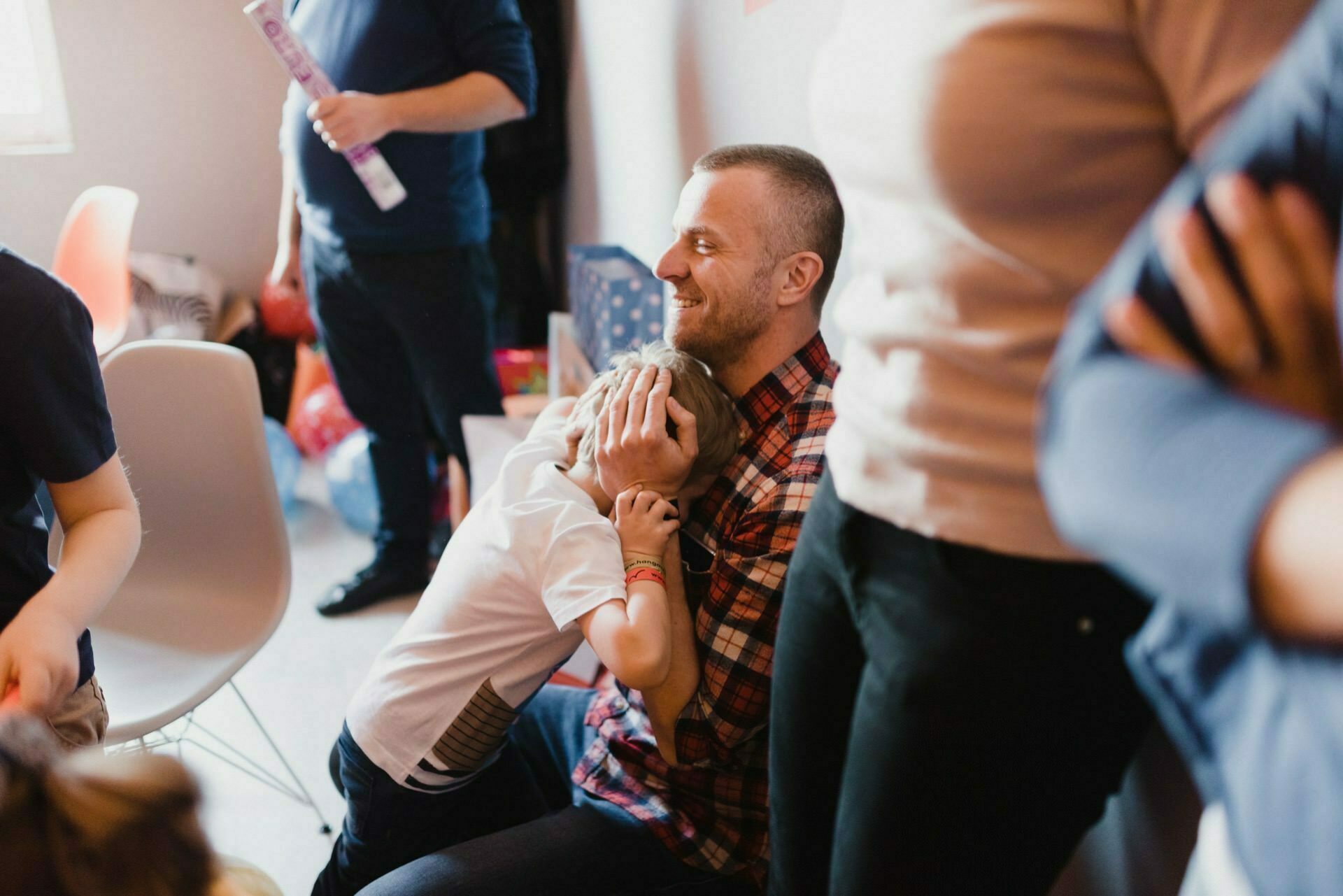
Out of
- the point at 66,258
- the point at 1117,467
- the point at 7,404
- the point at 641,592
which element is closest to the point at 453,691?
the point at 641,592

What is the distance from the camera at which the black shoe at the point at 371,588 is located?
2.64 meters

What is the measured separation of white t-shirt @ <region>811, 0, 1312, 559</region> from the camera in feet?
1.92

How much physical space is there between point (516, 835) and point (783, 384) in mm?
649

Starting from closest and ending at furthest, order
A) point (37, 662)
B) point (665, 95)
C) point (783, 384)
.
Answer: point (37, 662) < point (783, 384) < point (665, 95)

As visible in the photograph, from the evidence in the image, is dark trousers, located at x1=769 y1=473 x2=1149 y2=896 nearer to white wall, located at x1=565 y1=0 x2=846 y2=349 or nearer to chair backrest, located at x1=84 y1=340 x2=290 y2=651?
white wall, located at x1=565 y1=0 x2=846 y2=349

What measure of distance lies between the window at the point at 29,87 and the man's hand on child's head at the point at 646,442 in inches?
139

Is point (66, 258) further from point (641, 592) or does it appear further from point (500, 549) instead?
point (641, 592)

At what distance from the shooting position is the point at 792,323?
4.41 ft

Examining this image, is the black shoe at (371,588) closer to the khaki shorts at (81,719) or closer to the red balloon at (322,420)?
the red balloon at (322,420)

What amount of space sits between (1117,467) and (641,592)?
0.72 m

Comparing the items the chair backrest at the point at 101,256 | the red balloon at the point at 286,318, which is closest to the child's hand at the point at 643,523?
the chair backrest at the point at 101,256

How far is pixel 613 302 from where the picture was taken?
2.02 m

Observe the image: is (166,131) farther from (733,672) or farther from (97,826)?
(97,826)

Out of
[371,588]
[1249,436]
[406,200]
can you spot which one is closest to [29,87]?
[406,200]
